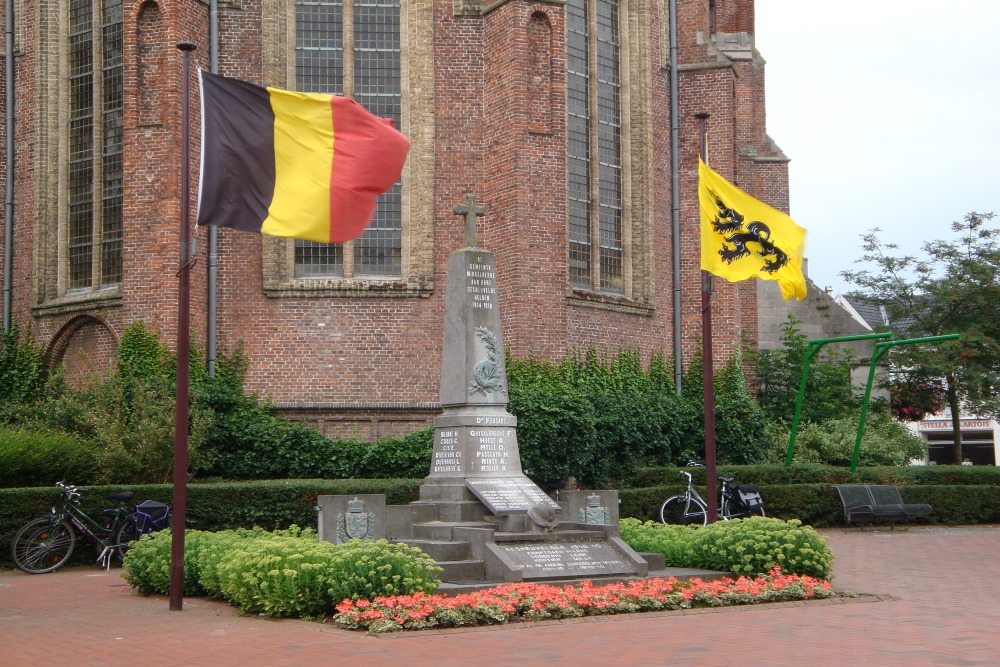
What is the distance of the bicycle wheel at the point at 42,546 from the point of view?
16922mm

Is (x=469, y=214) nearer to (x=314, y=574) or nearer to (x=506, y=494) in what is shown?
(x=506, y=494)

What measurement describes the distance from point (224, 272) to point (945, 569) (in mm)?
14637

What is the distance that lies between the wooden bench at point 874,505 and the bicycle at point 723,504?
2.24m

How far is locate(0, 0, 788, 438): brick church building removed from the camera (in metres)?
23.3

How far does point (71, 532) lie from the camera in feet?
57.0

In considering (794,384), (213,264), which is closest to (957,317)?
(794,384)

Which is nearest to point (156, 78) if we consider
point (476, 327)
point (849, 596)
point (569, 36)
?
point (569, 36)

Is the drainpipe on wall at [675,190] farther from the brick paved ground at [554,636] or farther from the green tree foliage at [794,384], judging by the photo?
the brick paved ground at [554,636]

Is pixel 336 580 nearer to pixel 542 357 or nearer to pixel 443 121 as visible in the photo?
pixel 542 357

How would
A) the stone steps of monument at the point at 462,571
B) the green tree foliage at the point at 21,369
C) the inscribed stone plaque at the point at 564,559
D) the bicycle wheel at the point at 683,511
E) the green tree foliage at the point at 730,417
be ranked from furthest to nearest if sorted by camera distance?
the green tree foliage at the point at 730,417, the green tree foliage at the point at 21,369, the bicycle wheel at the point at 683,511, the inscribed stone plaque at the point at 564,559, the stone steps of monument at the point at 462,571

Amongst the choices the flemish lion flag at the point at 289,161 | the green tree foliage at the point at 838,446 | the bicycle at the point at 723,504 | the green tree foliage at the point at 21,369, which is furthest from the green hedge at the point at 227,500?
the green tree foliage at the point at 838,446

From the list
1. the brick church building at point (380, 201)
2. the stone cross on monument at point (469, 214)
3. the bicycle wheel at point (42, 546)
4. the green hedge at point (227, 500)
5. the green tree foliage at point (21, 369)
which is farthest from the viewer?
the green tree foliage at point (21, 369)

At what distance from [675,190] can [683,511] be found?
951 centimetres

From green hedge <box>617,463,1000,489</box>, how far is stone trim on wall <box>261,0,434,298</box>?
19.2 ft
